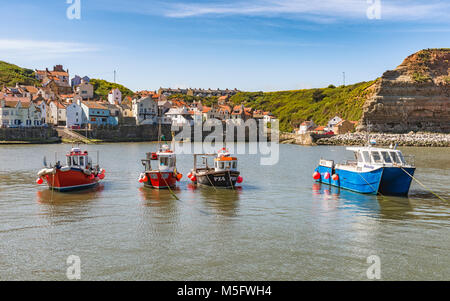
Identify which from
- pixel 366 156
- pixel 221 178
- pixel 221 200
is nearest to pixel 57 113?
pixel 221 178

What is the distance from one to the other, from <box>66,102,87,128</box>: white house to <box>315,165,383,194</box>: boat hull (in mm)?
88422

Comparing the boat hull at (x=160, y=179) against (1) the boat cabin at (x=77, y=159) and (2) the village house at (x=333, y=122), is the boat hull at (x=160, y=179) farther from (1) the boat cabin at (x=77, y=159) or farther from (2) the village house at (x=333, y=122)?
(2) the village house at (x=333, y=122)

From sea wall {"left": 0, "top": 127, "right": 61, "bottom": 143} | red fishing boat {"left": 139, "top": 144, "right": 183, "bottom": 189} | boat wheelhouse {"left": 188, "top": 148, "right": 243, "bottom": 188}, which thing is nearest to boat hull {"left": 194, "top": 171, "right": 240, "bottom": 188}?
boat wheelhouse {"left": 188, "top": 148, "right": 243, "bottom": 188}

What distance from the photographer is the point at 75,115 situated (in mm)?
107312

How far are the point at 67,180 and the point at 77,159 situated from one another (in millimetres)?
2559

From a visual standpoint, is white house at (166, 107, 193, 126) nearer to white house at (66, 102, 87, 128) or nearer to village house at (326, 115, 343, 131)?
white house at (66, 102, 87, 128)

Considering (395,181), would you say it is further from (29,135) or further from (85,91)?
(85,91)

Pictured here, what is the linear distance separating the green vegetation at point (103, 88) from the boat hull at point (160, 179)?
4849 inches

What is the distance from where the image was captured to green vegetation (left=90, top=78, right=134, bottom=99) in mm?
149875

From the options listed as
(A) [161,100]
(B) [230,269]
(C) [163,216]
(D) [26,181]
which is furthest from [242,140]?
(B) [230,269]

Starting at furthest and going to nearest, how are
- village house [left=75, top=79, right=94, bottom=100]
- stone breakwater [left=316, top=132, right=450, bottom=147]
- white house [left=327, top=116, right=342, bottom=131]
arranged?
village house [left=75, top=79, right=94, bottom=100] < white house [left=327, top=116, right=342, bottom=131] < stone breakwater [left=316, top=132, right=450, bottom=147]

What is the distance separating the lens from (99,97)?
5669 inches

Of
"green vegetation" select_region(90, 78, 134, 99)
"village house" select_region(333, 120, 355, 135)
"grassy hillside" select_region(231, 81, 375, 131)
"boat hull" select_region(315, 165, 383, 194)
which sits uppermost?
"green vegetation" select_region(90, 78, 134, 99)

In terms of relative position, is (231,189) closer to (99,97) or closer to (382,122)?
(382,122)
